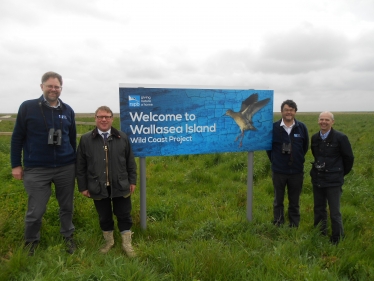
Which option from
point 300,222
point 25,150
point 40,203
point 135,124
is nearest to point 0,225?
point 40,203

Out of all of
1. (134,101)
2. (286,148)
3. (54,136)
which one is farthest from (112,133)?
(286,148)

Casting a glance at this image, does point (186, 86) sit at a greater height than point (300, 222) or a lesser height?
greater

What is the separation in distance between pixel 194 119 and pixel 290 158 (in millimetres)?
1539

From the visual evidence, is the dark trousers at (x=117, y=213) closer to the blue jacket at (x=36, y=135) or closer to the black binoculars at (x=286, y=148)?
the blue jacket at (x=36, y=135)

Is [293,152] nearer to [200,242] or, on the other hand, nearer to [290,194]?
[290,194]

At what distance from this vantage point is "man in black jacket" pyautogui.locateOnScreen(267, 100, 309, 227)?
4.33 meters

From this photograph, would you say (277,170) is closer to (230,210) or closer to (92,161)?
(230,210)

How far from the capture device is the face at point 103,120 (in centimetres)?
358

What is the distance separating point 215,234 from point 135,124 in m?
1.90

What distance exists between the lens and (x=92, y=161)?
3604 millimetres

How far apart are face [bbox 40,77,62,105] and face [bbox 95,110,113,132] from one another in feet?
1.69

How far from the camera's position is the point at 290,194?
4.50m

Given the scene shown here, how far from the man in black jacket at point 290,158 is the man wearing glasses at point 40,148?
9.82 feet

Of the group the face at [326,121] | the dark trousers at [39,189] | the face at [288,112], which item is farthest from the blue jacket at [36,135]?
the face at [326,121]
